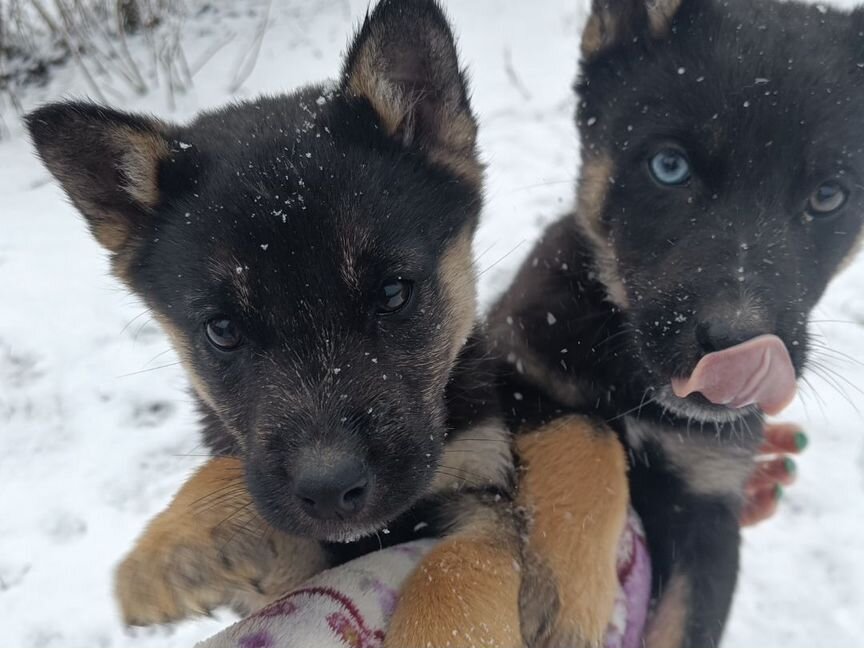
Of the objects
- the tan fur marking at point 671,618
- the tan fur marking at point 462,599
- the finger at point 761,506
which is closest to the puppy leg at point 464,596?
the tan fur marking at point 462,599

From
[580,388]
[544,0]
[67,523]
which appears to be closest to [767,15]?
[580,388]

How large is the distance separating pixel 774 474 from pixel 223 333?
9.28 feet

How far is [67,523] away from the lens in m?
3.97

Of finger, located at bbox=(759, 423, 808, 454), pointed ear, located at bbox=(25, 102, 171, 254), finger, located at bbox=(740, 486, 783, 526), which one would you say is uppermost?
pointed ear, located at bbox=(25, 102, 171, 254)

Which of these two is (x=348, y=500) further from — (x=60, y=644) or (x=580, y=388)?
(x=60, y=644)

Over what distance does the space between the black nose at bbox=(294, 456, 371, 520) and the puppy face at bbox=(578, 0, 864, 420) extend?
1.14 m

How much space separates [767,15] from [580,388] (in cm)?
164

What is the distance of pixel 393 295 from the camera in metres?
Answer: 2.32

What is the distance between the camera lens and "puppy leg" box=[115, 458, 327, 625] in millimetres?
2305

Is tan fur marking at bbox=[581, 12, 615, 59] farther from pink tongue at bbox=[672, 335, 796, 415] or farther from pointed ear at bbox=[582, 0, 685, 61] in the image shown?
pink tongue at bbox=[672, 335, 796, 415]

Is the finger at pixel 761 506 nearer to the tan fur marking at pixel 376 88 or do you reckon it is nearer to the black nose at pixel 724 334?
the black nose at pixel 724 334

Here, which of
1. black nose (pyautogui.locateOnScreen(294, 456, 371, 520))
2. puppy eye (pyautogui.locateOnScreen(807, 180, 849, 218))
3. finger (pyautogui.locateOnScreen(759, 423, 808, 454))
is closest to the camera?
black nose (pyautogui.locateOnScreen(294, 456, 371, 520))

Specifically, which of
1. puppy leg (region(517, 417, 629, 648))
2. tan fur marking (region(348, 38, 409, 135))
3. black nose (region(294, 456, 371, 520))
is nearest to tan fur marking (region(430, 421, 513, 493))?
puppy leg (region(517, 417, 629, 648))

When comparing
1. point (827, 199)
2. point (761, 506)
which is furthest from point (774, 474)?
point (827, 199)
